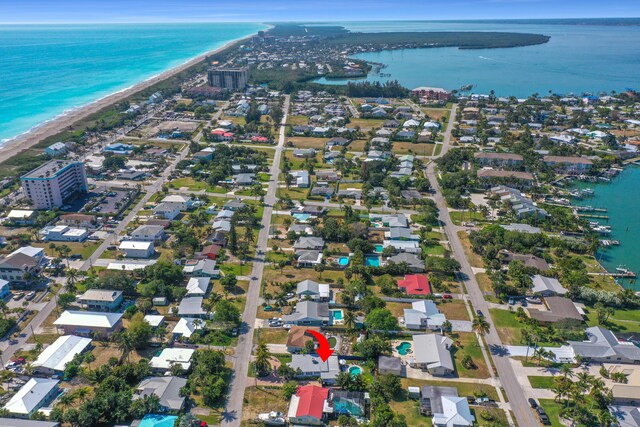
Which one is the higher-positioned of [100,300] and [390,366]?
[390,366]

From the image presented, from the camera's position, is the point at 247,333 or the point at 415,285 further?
the point at 415,285

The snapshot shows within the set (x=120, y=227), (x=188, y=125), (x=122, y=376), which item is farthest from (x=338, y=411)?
(x=188, y=125)

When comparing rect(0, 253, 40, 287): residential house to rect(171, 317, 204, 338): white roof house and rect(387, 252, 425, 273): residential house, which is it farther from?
rect(387, 252, 425, 273): residential house

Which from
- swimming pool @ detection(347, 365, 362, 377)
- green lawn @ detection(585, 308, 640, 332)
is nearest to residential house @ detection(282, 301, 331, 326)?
swimming pool @ detection(347, 365, 362, 377)

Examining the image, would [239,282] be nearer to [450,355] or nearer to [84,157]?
[450,355]

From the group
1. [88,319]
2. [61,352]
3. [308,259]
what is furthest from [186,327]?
[308,259]

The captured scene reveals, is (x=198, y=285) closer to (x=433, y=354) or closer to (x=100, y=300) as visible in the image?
(x=100, y=300)
